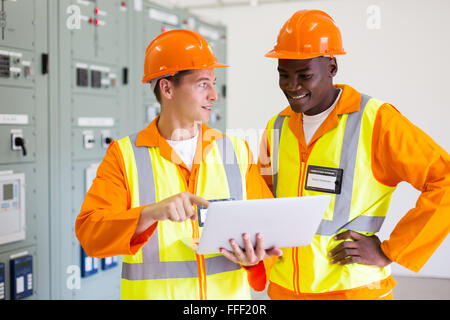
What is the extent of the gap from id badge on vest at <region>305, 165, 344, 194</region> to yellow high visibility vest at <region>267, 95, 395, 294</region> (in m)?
0.01

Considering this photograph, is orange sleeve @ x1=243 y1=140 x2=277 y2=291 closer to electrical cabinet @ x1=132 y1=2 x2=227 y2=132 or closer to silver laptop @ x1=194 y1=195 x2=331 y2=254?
silver laptop @ x1=194 y1=195 x2=331 y2=254

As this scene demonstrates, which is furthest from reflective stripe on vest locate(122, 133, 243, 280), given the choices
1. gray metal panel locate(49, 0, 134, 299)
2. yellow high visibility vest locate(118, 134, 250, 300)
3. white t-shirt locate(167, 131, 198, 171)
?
gray metal panel locate(49, 0, 134, 299)

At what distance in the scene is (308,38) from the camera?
66.2 inches

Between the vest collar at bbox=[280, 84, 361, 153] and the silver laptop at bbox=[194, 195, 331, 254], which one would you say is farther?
the vest collar at bbox=[280, 84, 361, 153]

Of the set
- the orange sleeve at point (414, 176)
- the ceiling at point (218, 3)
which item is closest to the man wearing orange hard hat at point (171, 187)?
the orange sleeve at point (414, 176)

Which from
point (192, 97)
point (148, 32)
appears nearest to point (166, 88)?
point (192, 97)

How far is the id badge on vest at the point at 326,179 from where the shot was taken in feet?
5.38

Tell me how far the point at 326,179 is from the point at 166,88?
2.20ft

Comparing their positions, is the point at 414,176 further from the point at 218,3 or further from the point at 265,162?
the point at 218,3

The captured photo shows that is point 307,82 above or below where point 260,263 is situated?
above

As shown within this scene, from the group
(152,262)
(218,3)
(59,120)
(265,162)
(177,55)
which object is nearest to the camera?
(152,262)

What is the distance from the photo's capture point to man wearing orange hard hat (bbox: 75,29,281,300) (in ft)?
4.46
